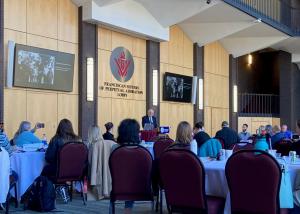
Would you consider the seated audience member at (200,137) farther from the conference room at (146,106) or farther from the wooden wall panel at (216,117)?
the wooden wall panel at (216,117)

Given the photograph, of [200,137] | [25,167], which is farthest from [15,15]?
[200,137]

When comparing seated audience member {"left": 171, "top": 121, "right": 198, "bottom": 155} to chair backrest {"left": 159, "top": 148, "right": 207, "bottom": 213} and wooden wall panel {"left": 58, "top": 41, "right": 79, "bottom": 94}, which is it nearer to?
chair backrest {"left": 159, "top": 148, "right": 207, "bottom": 213}

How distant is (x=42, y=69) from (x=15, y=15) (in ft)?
3.98

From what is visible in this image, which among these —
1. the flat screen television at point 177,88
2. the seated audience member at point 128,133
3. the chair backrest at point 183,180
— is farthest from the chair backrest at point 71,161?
the flat screen television at point 177,88

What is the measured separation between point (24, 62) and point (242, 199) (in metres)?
6.66

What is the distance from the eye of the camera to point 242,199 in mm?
3932

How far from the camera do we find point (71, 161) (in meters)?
6.48

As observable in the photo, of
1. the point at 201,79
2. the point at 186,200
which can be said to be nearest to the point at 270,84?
the point at 201,79

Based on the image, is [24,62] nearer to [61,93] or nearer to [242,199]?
[61,93]

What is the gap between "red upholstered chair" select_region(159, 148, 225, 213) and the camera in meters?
4.13

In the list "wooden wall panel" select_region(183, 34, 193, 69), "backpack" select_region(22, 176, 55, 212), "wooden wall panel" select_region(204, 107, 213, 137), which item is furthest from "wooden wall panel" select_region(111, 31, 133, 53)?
"backpack" select_region(22, 176, 55, 212)

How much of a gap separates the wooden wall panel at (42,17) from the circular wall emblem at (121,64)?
200 centimetres

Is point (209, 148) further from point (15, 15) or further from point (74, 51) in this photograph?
point (74, 51)

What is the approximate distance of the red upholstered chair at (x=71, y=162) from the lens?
639 centimetres
